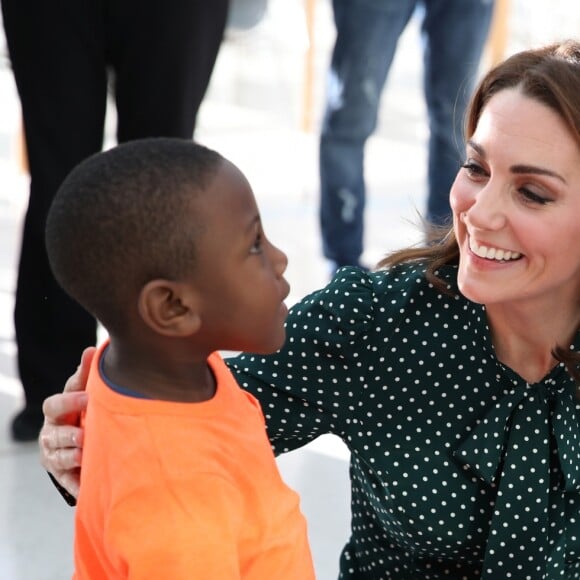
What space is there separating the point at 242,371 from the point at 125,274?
48 centimetres

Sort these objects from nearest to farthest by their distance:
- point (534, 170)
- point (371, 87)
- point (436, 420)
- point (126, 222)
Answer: point (126, 222) < point (534, 170) < point (436, 420) < point (371, 87)

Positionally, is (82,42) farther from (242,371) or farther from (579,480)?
(579,480)

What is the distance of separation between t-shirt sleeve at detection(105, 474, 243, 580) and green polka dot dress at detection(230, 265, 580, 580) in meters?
0.45

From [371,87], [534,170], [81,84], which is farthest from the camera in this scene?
[371,87]

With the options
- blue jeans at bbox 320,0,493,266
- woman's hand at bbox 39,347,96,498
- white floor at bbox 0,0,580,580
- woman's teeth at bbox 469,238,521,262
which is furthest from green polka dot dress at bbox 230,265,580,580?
blue jeans at bbox 320,0,493,266

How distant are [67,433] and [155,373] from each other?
0.18 m

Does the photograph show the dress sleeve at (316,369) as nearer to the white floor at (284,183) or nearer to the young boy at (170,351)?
the young boy at (170,351)

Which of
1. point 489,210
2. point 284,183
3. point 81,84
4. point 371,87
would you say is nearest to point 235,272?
point 489,210

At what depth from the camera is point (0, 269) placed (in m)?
3.30

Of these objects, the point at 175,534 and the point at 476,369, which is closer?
the point at 175,534

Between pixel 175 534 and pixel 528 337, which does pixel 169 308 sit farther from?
pixel 528 337

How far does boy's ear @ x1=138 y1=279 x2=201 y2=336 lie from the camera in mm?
952

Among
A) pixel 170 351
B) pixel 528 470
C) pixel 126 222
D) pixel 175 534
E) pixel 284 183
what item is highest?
pixel 126 222

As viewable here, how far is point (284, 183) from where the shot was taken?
164 inches
